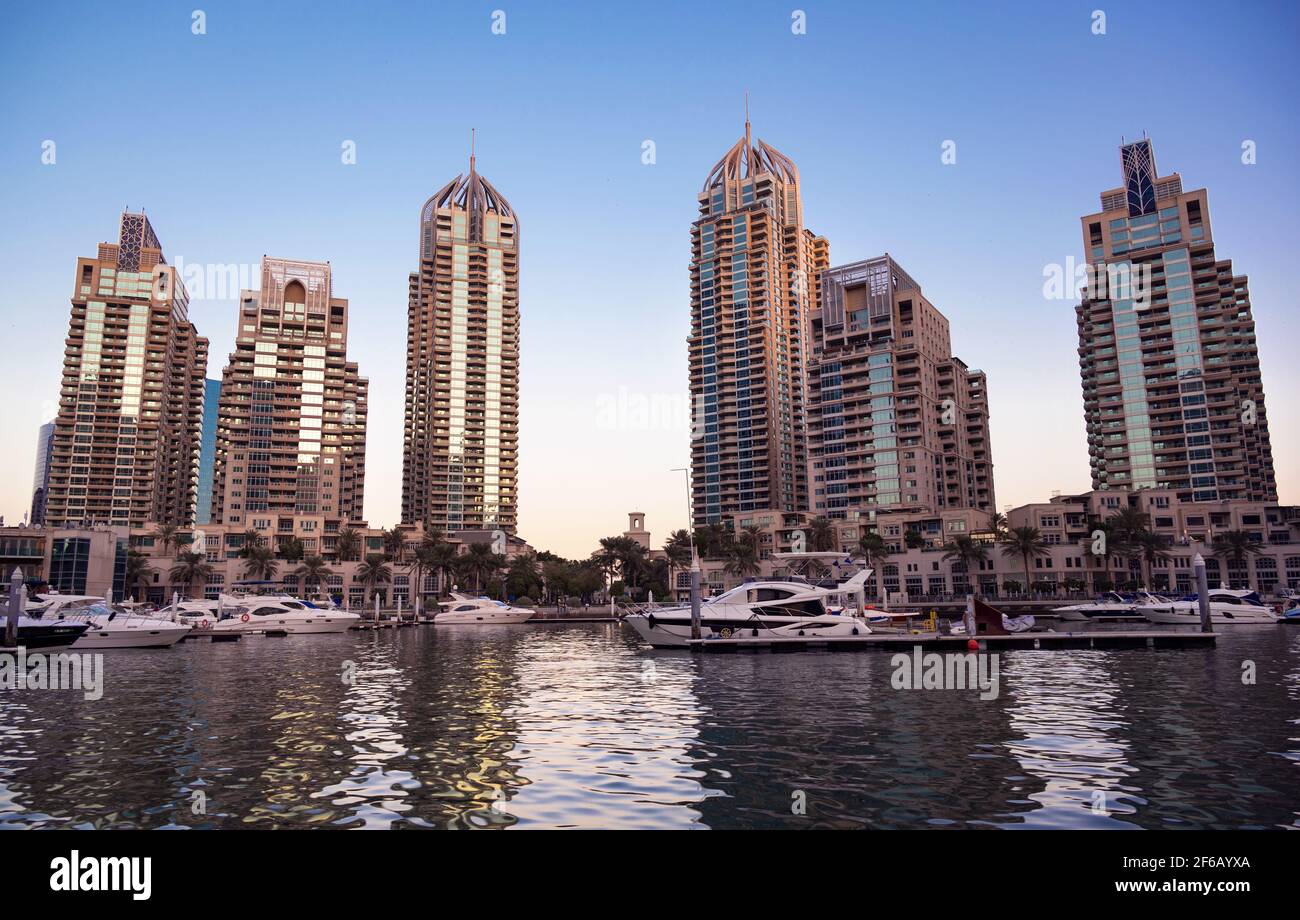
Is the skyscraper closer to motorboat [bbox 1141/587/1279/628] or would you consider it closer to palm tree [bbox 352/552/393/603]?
motorboat [bbox 1141/587/1279/628]

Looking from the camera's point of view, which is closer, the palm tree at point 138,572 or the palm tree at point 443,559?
the palm tree at point 138,572

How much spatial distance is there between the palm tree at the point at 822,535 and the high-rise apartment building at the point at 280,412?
100m

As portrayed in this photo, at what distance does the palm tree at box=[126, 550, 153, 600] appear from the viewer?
146 m

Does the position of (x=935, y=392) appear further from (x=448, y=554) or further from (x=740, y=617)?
(x=740, y=617)

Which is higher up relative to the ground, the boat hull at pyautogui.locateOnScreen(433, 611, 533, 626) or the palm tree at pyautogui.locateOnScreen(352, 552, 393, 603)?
the palm tree at pyautogui.locateOnScreen(352, 552, 393, 603)

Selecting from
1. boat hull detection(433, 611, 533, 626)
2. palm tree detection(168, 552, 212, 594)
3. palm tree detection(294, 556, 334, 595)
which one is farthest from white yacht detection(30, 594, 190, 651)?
palm tree detection(168, 552, 212, 594)

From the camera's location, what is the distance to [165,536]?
506ft

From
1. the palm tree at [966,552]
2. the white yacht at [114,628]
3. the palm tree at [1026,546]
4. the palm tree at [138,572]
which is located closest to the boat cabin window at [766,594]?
the white yacht at [114,628]

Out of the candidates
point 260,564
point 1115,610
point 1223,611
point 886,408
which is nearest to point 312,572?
point 260,564

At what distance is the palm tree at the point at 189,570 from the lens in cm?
14738

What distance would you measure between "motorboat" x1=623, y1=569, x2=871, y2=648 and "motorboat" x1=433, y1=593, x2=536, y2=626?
50555 mm

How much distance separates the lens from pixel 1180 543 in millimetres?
128875

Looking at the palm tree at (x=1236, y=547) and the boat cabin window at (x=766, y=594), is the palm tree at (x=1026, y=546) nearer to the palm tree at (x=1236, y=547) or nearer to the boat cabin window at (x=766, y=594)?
the palm tree at (x=1236, y=547)

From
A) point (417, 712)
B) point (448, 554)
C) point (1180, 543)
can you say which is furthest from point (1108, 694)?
point (448, 554)
